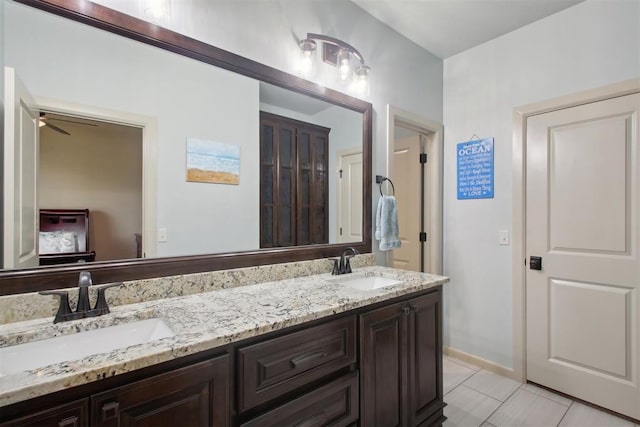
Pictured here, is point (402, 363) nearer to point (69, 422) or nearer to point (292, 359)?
point (292, 359)

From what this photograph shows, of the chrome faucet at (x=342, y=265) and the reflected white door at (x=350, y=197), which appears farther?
the reflected white door at (x=350, y=197)

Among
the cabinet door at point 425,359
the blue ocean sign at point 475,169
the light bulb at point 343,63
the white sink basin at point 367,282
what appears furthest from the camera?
the blue ocean sign at point 475,169

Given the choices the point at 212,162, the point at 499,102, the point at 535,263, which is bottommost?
the point at 535,263

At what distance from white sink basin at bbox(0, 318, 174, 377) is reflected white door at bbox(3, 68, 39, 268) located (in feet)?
1.08

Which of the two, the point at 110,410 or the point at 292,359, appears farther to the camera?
the point at 292,359

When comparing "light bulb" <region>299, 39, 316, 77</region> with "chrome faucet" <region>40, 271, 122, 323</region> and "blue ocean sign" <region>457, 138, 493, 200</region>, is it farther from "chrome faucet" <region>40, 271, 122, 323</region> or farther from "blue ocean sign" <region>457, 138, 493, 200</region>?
"blue ocean sign" <region>457, 138, 493, 200</region>

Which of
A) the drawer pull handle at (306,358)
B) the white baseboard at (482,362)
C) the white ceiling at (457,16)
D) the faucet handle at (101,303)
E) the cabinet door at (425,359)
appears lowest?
the white baseboard at (482,362)

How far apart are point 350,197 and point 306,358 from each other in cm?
123

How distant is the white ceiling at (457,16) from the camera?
2.08 metres

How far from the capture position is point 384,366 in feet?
4.69

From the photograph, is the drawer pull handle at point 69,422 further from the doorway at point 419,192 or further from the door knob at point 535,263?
the door knob at point 535,263

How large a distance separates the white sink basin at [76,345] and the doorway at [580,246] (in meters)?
2.50

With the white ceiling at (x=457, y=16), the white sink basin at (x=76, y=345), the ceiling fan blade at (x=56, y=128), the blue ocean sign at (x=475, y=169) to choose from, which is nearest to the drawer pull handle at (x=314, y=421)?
the white sink basin at (x=76, y=345)

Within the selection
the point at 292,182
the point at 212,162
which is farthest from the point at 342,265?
the point at 212,162
